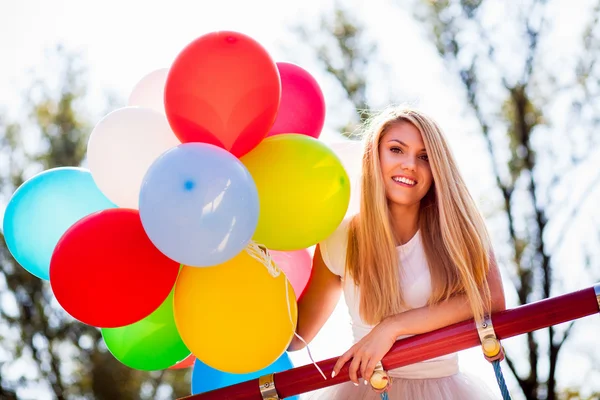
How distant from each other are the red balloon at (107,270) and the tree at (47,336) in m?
10.6

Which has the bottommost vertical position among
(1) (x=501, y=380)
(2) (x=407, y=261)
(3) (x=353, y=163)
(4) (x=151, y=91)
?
(1) (x=501, y=380)

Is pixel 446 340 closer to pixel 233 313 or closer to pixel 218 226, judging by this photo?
pixel 233 313

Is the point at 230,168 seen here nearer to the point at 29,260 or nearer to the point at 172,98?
the point at 172,98

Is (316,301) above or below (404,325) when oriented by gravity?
above

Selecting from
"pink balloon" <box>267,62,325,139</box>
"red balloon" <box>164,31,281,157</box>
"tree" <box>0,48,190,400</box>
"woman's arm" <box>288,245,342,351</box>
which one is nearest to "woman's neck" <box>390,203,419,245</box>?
"woman's arm" <box>288,245,342,351</box>

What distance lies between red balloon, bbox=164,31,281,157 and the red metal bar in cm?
71

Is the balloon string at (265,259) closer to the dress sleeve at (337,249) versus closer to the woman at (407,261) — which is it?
the woman at (407,261)

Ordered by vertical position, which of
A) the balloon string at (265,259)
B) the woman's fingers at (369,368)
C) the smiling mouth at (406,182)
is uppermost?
the smiling mouth at (406,182)

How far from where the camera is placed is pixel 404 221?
2.58 meters

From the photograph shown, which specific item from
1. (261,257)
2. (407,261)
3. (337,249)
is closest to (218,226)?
(261,257)

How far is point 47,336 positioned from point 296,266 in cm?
1060

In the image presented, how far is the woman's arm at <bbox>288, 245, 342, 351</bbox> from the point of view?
2510mm

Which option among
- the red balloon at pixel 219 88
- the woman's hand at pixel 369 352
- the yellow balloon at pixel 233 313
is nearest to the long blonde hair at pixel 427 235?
the woman's hand at pixel 369 352

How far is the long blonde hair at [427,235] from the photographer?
2.24 meters
